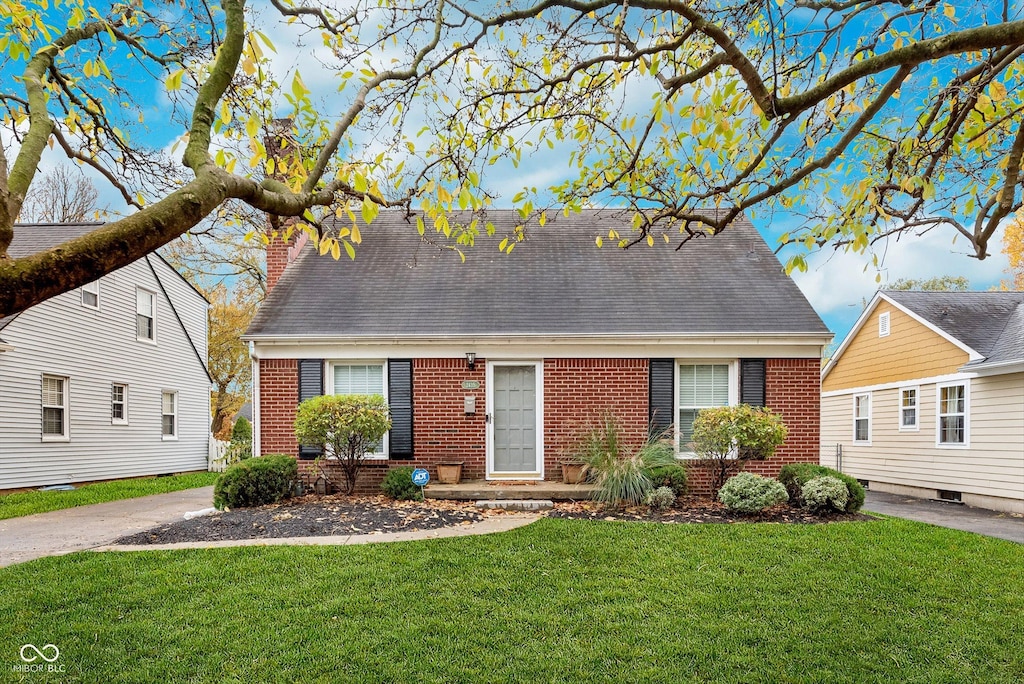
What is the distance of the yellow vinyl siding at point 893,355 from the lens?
12750 mm

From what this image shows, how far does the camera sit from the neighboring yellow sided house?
11.1m

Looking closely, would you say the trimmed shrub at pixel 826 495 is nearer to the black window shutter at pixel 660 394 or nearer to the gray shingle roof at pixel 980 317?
the black window shutter at pixel 660 394

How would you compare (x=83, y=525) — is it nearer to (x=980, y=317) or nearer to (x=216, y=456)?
(x=216, y=456)

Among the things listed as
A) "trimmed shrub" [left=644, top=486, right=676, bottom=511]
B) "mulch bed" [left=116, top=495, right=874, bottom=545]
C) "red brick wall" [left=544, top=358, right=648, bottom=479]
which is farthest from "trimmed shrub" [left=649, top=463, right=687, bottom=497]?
"red brick wall" [left=544, top=358, right=648, bottom=479]

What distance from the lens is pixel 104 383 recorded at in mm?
14648

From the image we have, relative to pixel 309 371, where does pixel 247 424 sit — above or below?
below

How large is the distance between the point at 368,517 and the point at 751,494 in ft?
18.0

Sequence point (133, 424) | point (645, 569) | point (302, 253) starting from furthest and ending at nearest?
1. point (133, 424)
2. point (302, 253)
3. point (645, 569)

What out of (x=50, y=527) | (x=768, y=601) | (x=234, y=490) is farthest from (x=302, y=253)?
(x=768, y=601)

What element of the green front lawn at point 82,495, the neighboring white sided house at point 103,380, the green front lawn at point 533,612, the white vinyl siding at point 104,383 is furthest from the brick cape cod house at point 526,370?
the neighboring white sided house at point 103,380

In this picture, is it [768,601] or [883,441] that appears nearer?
[768,601]

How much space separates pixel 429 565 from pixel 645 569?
7.22 ft

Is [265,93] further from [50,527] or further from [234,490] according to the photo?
[50,527]

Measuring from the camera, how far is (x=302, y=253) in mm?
12758
